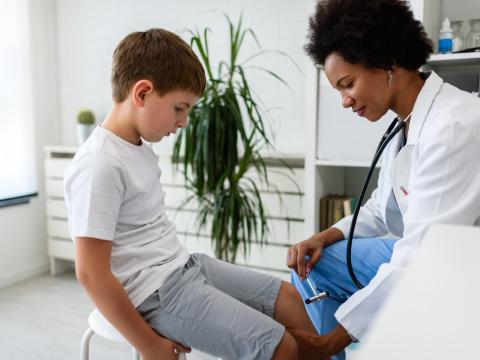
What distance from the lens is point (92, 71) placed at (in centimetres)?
313

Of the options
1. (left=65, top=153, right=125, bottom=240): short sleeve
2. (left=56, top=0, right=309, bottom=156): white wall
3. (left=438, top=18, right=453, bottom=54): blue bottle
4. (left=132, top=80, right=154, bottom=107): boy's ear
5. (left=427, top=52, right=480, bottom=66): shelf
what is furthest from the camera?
(left=56, top=0, right=309, bottom=156): white wall

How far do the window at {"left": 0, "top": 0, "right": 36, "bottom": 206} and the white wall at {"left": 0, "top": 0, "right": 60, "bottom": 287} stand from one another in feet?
0.19

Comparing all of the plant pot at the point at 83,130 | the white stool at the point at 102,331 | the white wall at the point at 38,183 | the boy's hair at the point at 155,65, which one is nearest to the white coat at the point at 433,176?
the white stool at the point at 102,331

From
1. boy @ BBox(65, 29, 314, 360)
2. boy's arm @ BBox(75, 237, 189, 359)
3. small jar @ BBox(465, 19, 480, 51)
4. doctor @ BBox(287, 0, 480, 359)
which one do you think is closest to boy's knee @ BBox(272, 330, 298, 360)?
boy @ BBox(65, 29, 314, 360)

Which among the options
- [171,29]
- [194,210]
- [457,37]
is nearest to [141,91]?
[457,37]

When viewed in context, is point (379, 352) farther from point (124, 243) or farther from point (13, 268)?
point (13, 268)

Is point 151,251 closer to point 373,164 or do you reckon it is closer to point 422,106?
point 373,164

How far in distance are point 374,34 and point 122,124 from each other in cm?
62

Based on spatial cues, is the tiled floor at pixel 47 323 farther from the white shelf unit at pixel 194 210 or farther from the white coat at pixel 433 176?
the white coat at pixel 433 176

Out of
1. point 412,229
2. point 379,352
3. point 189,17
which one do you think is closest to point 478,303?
point 379,352

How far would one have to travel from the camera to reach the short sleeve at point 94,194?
980 millimetres

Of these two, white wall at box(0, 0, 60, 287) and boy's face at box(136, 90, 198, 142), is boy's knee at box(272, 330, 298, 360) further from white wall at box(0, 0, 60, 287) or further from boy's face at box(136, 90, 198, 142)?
white wall at box(0, 0, 60, 287)

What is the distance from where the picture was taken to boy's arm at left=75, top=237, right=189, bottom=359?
0.98 metres

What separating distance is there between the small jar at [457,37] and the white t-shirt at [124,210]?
1.30 m
